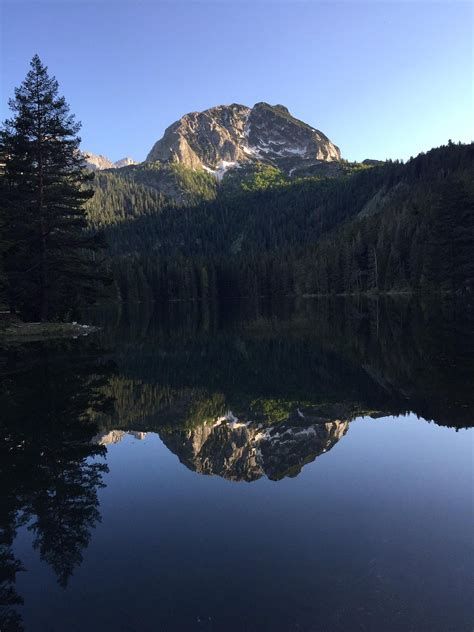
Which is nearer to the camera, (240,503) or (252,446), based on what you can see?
(240,503)

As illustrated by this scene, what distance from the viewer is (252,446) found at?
539 inches

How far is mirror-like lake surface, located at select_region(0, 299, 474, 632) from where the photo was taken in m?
6.36

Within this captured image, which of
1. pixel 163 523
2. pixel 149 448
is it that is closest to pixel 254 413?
pixel 149 448

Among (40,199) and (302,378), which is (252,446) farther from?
(40,199)

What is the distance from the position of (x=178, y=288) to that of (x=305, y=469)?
170 metres

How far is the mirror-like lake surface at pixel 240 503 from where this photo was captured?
6.36 meters

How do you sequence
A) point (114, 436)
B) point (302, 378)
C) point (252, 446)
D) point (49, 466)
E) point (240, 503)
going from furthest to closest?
point (302, 378) < point (114, 436) < point (252, 446) < point (49, 466) < point (240, 503)

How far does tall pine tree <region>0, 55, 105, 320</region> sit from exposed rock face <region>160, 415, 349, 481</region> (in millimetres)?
29771

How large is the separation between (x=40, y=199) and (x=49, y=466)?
35.0 m

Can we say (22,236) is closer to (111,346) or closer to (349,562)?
(111,346)

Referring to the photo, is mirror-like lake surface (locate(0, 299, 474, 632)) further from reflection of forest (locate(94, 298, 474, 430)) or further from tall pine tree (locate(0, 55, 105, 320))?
tall pine tree (locate(0, 55, 105, 320))

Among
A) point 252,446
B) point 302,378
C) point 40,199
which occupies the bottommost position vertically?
point 252,446

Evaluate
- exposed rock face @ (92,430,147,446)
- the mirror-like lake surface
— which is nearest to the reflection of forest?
the mirror-like lake surface

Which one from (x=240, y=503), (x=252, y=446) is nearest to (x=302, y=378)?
(x=252, y=446)
